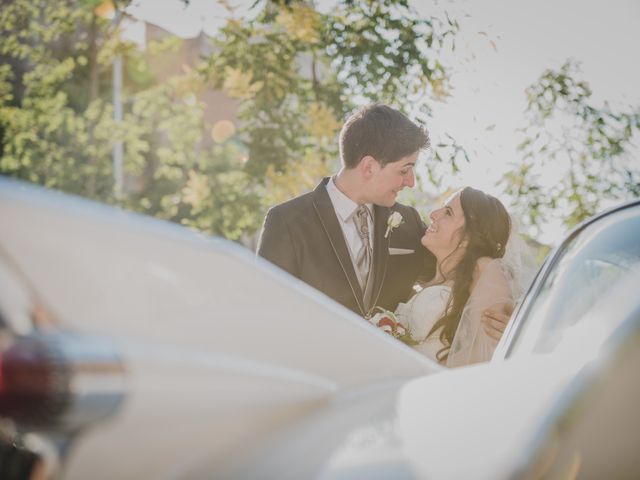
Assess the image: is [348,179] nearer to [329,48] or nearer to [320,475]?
[329,48]

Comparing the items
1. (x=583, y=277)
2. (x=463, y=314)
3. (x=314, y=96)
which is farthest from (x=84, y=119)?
(x=583, y=277)

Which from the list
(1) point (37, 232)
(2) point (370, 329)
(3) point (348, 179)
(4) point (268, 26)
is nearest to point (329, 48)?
(4) point (268, 26)

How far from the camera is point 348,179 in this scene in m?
5.68

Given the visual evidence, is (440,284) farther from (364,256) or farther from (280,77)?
(280,77)

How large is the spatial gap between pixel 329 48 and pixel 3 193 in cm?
487

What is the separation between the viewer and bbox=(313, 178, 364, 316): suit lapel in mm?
5281

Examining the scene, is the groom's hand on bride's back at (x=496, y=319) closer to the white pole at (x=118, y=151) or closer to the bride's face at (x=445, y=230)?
the bride's face at (x=445, y=230)

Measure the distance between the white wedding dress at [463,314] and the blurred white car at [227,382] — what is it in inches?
131

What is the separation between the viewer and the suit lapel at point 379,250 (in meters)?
5.51

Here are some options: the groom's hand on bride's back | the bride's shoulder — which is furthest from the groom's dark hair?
the groom's hand on bride's back

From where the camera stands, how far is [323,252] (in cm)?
535

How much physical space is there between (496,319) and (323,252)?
1209mm

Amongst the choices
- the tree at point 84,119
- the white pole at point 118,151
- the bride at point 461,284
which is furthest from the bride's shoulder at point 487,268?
the white pole at point 118,151

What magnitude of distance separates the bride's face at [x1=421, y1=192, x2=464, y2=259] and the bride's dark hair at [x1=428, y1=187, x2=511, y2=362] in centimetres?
4
